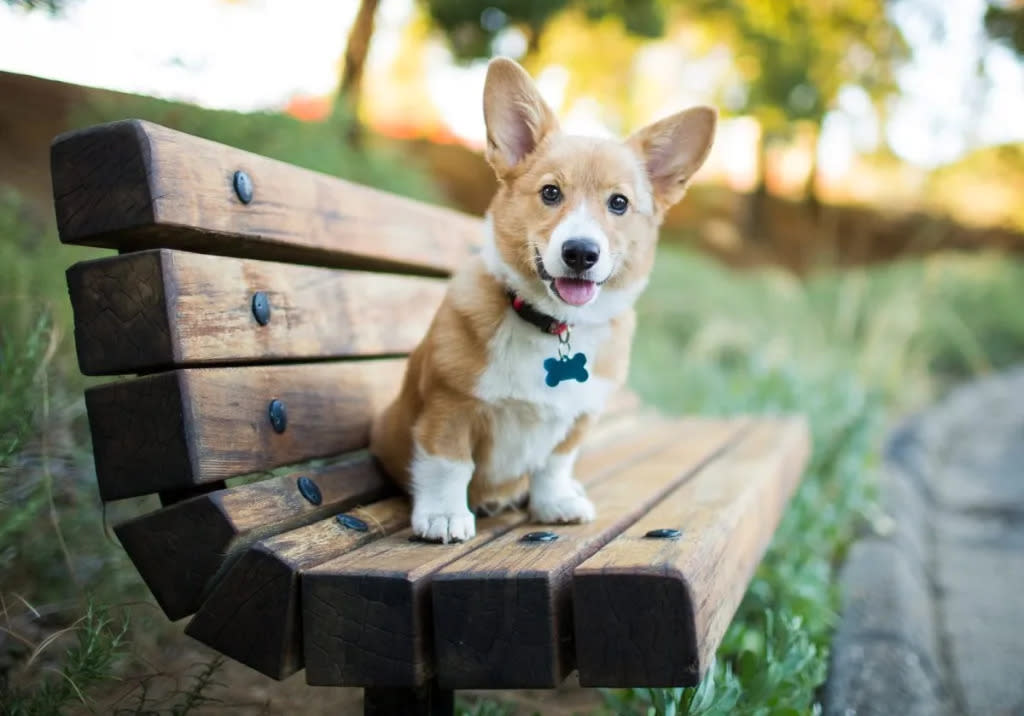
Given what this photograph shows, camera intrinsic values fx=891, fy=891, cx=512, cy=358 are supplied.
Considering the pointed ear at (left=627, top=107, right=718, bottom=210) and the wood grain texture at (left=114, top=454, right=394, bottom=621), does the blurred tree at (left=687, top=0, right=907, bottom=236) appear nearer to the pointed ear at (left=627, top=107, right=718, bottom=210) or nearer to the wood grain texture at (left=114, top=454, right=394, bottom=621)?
the pointed ear at (left=627, top=107, right=718, bottom=210)

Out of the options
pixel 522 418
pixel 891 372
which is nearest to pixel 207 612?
pixel 522 418

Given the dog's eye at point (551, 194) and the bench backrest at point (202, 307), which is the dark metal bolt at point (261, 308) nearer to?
the bench backrest at point (202, 307)

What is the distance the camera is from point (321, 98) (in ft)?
14.4

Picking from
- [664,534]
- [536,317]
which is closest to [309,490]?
[536,317]

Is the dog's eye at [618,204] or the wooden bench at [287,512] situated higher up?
the dog's eye at [618,204]

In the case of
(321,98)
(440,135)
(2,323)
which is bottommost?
(2,323)

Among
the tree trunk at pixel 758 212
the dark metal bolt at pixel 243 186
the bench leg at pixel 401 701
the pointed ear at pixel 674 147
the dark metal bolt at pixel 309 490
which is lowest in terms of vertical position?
the bench leg at pixel 401 701

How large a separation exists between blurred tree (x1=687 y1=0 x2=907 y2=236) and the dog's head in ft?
23.5

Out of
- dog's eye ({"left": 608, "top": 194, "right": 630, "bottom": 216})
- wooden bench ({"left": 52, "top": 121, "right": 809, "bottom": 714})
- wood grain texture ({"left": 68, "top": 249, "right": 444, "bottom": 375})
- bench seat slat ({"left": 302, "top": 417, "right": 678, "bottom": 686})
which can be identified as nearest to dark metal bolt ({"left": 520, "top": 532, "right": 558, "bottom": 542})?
wooden bench ({"left": 52, "top": 121, "right": 809, "bottom": 714})

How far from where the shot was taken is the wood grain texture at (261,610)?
1409 mm

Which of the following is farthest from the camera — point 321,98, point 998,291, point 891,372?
point 998,291

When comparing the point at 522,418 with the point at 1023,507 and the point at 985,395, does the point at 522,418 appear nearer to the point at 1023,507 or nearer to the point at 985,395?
the point at 1023,507

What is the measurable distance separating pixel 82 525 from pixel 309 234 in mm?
980

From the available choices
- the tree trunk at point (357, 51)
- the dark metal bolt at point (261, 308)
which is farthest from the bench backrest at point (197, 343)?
the tree trunk at point (357, 51)
